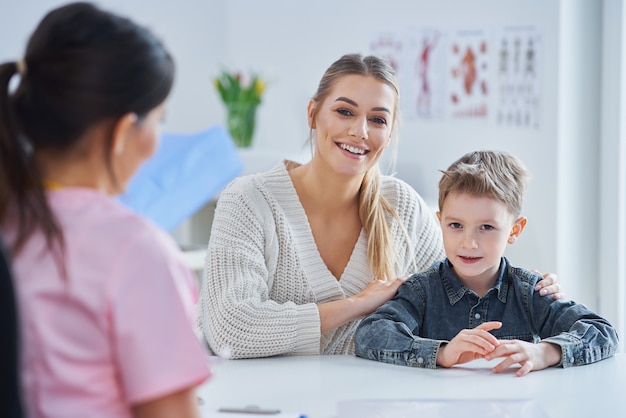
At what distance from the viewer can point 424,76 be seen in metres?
3.50

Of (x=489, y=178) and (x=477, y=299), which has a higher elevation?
(x=489, y=178)

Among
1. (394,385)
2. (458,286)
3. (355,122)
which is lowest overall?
(394,385)

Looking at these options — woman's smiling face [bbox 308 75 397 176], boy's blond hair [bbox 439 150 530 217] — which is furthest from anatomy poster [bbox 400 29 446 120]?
boy's blond hair [bbox 439 150 530 217]

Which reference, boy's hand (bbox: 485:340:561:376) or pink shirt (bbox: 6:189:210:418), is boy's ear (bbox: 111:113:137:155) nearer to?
pink shirt (bbox: 6:189:210:418)

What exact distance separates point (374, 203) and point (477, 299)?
362 mm

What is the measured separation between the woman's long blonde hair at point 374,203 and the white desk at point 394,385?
1.07ft

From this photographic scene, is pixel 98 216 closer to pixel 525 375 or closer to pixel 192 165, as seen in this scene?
pixel 525 375

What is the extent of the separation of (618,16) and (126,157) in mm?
2452

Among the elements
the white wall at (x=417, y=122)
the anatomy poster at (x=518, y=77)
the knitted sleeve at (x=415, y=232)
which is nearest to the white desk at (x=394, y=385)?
the knitted sleeve at (x=415, y=232)

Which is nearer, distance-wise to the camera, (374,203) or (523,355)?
(523,355)

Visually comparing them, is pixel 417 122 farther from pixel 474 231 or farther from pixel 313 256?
pixel 474 231

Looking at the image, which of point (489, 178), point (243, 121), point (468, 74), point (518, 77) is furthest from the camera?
point (243, 121)

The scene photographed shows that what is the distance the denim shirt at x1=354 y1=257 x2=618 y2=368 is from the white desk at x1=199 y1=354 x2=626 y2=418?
0.05m

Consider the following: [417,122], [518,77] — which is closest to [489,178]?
[518,77]
